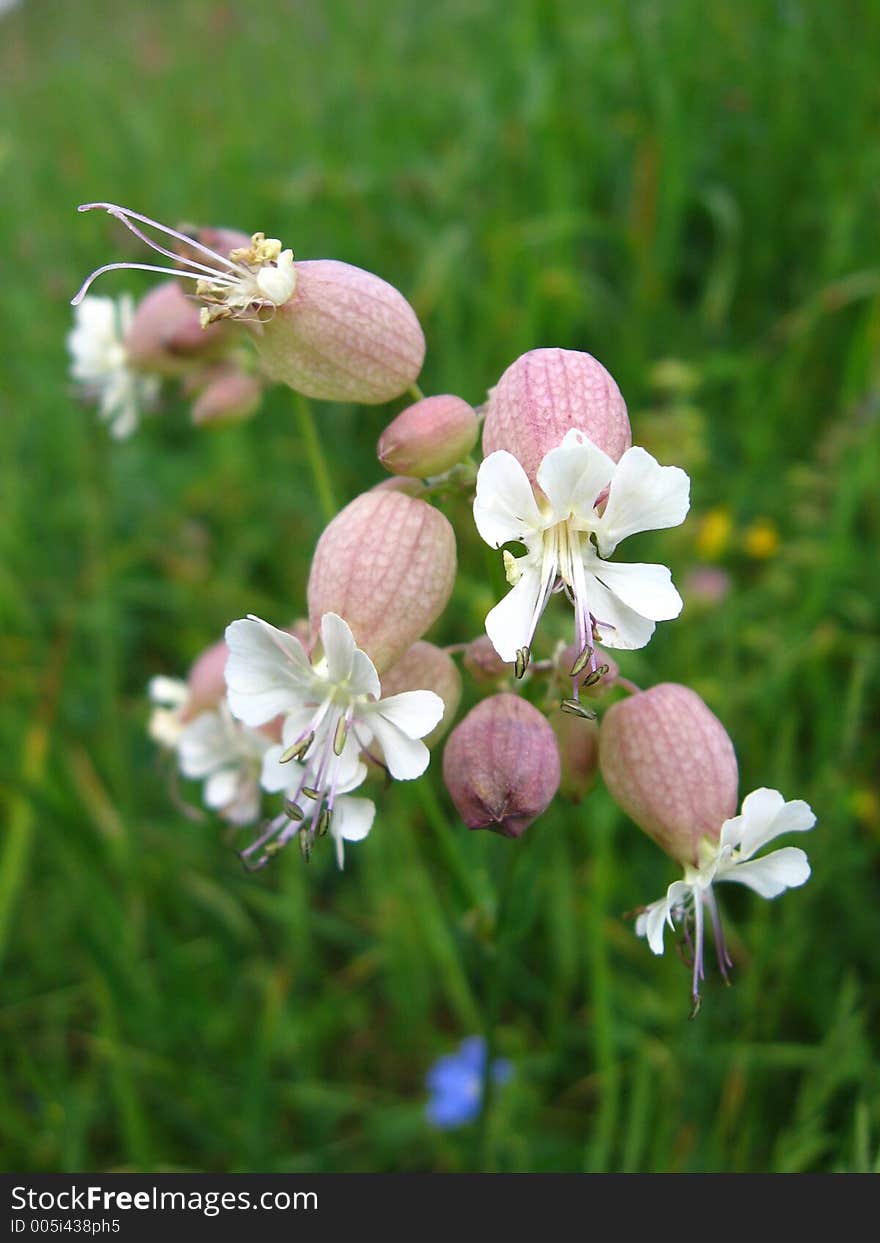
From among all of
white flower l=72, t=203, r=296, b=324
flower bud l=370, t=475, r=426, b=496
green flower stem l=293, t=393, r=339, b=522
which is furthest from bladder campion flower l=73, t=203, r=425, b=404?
green flower stem l=293, t=393, r=339, b=522

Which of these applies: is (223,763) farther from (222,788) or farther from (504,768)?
(504,768)

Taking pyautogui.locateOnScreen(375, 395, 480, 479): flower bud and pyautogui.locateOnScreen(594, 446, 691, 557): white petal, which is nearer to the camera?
pyautogui.locateOnScreen(594, 446, 691, 557): white petal

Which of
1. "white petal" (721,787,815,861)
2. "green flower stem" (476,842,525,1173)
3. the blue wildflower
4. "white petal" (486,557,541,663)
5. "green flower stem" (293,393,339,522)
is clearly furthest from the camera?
the blue wildflower

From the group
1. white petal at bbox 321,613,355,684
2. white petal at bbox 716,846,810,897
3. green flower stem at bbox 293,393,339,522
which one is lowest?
white petal at bbox 716,846,810,897

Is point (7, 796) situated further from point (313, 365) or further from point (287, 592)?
point (313, 365)

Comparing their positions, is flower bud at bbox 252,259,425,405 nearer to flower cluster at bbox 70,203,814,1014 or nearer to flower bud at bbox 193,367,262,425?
flower cluster at bbox 70,203,814,1014

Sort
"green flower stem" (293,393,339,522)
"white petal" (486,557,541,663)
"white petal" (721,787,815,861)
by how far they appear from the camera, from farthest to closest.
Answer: "green flower stem" (293,393,339,522), "white petal" (721,787,815,861), "white petal" (486,557,541,663)

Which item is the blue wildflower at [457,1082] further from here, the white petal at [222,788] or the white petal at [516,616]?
the white petal at [516,616]
